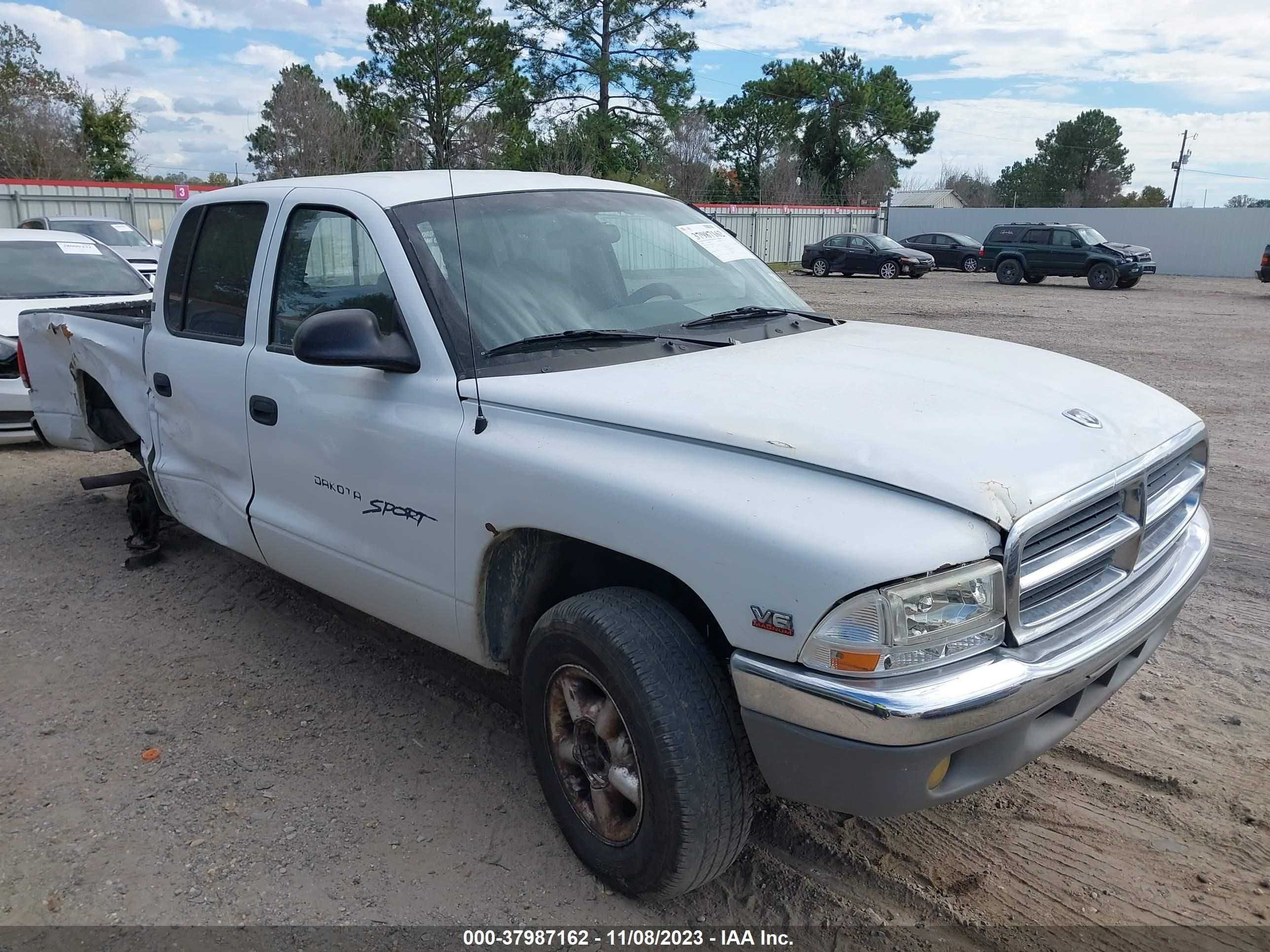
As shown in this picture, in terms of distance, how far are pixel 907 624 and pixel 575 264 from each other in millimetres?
1828

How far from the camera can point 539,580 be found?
2.92 meters

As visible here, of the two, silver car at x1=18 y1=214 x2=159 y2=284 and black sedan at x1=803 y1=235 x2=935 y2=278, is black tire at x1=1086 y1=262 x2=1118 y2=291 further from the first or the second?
silver car at x1=18 y1=214 x2=159 y2=284

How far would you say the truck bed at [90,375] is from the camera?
4.79m

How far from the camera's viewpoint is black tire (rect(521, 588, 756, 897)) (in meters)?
2.39

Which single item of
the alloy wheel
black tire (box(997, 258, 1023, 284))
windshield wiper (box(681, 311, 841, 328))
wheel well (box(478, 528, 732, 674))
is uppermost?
windshield wiper (box(681, 311, 841, 328))

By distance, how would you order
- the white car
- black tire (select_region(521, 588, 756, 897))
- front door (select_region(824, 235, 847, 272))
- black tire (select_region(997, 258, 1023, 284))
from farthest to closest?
front door (select_region(824, 235, 847, 272)), black tire (select_region(997, 258, 1023, 284)), the white car, black tire (select_region(521, 588, 756, 897))

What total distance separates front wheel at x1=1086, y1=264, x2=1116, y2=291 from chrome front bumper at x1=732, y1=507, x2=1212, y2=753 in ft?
87.3

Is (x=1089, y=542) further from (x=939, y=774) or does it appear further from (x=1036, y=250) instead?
(x=1036, y=250)

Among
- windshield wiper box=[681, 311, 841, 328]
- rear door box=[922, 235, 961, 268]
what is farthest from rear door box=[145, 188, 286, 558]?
Answer: rear door box=[922, 235, 961, 268]

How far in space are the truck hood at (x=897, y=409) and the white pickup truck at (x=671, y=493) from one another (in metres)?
0.01

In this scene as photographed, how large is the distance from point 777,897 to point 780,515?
4.03 ft

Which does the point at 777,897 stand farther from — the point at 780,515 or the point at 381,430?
the point at 381,430

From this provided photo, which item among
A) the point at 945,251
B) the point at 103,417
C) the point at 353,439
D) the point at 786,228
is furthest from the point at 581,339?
the point at 786,228

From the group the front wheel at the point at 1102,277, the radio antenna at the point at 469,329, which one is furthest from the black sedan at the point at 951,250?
the radio antenna at the point at 469,329
